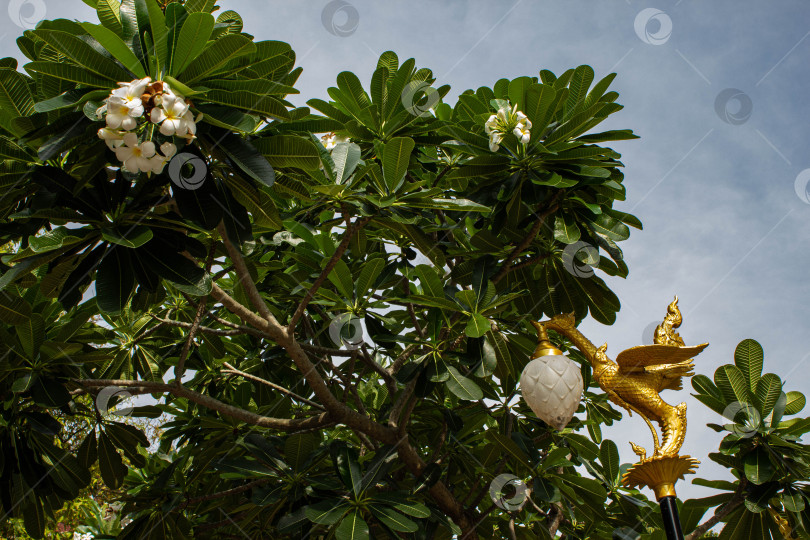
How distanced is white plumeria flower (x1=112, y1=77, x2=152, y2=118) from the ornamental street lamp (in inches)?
57.1

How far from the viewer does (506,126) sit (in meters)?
3.05

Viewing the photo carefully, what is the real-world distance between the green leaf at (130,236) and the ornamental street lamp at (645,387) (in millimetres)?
1347

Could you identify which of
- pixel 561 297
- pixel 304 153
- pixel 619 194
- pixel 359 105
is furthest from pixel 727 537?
pixel 359 105

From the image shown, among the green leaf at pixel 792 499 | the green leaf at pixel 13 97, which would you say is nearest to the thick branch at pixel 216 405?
the green leaf at pixel 13 97

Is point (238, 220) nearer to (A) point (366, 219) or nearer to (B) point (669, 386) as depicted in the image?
(A) point (366, 219)

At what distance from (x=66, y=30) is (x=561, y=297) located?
255 centimetres

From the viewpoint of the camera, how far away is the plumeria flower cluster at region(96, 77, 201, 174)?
1837mm

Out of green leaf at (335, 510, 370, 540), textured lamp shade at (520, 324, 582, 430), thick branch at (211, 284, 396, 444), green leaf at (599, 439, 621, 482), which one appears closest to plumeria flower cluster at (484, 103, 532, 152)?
textured lamp shade at (520, 324, 582, 430)

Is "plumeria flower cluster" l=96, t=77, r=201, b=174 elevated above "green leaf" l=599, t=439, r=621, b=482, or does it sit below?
below

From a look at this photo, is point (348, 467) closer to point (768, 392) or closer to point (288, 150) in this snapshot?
point (288, 150)

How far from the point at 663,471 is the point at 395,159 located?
4.86ft

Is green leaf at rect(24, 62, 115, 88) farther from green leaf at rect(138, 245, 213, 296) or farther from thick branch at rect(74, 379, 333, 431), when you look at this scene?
thick branch at rect(74, 379, 333, 431)

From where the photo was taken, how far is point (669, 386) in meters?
1.96

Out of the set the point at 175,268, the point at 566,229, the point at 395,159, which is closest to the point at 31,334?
the point at 175,268
